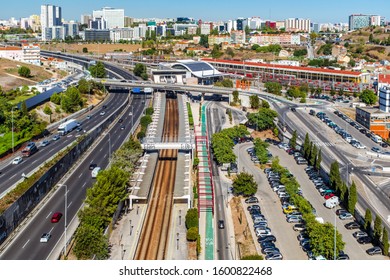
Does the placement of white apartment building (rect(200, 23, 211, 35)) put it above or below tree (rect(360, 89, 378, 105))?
above

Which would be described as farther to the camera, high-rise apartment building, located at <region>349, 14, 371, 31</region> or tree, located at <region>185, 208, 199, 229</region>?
high-rise apartment building, located at <region>349, 14, 371, 31</region>

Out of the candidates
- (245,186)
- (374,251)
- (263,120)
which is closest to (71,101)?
(263,120)

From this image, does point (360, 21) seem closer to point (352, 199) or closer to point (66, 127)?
point (66, 127)

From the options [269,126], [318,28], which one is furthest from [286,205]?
[318,28]

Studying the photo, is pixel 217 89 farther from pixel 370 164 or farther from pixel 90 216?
pixel 90 216

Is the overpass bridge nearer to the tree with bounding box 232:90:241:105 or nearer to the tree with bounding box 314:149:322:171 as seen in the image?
the tree with bounding box 232:90:241:105

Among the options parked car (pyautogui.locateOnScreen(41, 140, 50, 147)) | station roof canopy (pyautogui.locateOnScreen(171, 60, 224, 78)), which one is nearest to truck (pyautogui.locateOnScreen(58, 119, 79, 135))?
parked car (pyautogui.locateOnScreen(41, 140, 50, 147))

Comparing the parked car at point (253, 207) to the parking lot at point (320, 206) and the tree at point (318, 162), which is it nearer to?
the parking lot at point (320, 206)

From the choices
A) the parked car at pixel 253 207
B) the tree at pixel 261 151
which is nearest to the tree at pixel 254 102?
the tree at pixel 261 151
